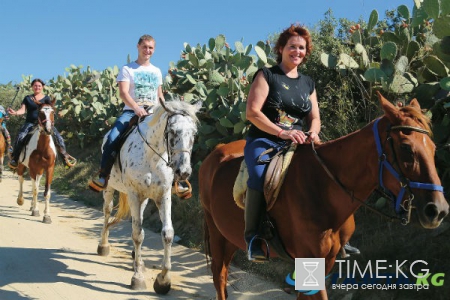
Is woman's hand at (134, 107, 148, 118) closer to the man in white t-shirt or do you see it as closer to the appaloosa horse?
the man in white t-shirt

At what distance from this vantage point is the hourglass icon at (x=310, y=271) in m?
3.47

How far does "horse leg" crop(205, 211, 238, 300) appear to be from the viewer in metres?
4.96

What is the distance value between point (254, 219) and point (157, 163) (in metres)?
2.85

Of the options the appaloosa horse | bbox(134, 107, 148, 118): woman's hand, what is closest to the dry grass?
the appaloosa horse

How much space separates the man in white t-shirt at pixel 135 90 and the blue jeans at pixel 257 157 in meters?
3.12

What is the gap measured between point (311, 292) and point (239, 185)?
1079 millimetres

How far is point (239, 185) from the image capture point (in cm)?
410

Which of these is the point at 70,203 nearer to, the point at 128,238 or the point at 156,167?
the point at 128,238

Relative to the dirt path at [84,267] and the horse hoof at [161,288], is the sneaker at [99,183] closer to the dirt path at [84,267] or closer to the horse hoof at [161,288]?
the dirt path at [84,267]

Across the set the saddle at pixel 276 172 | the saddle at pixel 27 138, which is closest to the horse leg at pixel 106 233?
the saddle at pixel 27 138

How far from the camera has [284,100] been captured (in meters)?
3.98

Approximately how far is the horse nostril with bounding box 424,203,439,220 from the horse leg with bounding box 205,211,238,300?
8.70 ft

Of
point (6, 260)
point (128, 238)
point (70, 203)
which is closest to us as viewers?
point (6, 260)

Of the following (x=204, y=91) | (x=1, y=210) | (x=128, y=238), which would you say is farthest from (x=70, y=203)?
(x=204, y=91)
